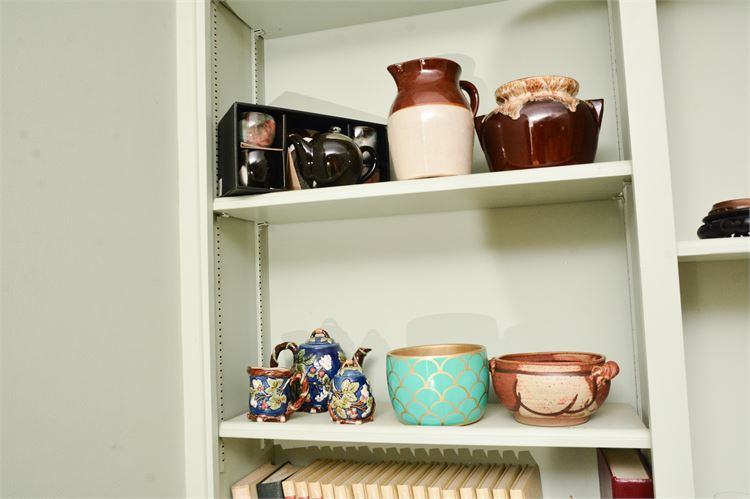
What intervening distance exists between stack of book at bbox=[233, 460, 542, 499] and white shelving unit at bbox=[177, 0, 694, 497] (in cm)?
8

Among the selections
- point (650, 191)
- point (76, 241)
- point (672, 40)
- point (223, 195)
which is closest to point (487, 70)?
point (672, 40)

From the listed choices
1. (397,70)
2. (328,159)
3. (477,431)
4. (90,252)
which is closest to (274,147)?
(328,159)

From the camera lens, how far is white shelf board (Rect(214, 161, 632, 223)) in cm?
92

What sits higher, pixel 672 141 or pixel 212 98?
pixel 212 98

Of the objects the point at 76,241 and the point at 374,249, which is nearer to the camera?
the point at 76,241

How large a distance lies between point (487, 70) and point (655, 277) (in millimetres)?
560

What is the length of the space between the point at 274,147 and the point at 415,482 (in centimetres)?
63

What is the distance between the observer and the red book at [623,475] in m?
0.87

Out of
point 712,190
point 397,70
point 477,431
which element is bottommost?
point 477,431

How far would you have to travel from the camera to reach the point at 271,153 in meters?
1.05

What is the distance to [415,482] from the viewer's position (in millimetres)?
1023

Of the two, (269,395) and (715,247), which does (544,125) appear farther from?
(269,395)

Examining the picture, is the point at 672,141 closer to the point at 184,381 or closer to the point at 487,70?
the point at 487,70

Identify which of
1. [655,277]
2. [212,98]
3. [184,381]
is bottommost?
[184,381]
